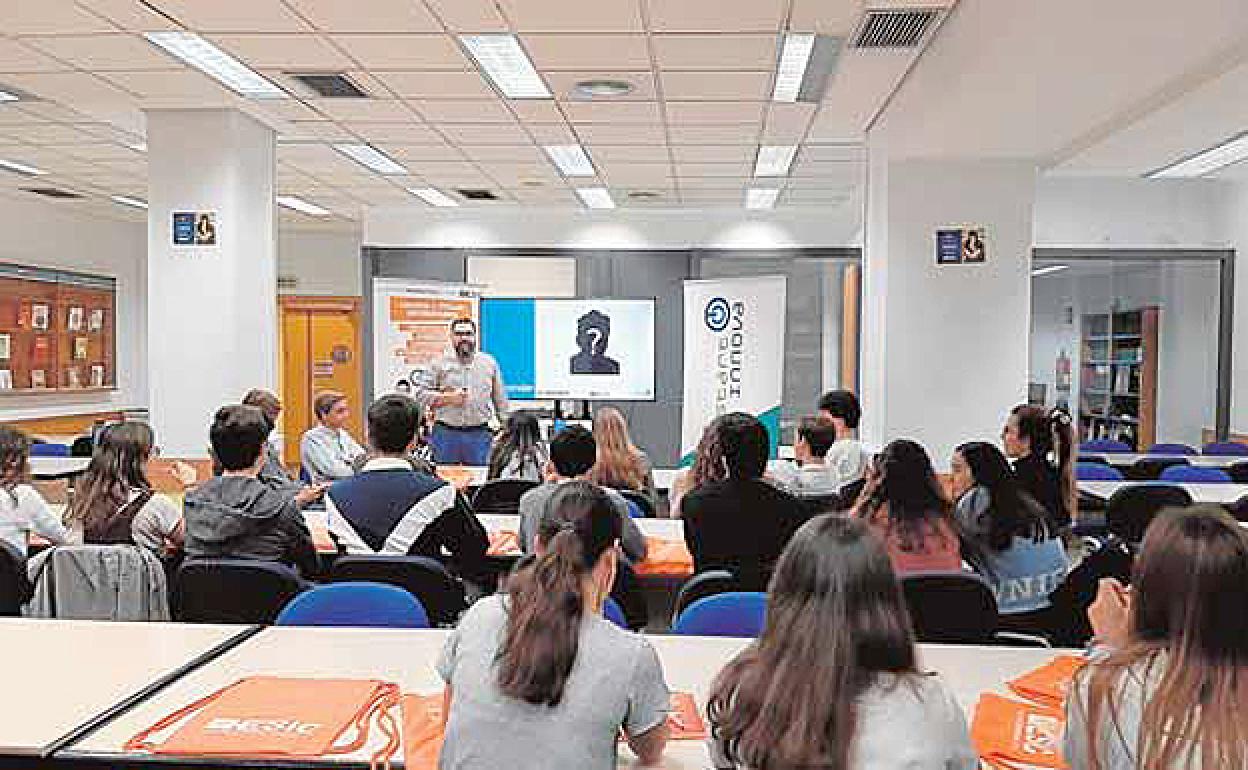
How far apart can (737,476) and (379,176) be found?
273 inches

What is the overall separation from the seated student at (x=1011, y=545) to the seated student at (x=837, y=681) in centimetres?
238

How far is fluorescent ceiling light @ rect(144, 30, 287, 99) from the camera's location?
19.3 feet

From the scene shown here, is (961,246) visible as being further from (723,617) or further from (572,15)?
(723,617)

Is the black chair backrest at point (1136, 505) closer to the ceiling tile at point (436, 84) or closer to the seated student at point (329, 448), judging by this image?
the seated student at point (329, 448)

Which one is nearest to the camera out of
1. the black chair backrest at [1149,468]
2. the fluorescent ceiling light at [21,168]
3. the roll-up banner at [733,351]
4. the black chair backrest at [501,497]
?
the black chair backrest at [501,497]

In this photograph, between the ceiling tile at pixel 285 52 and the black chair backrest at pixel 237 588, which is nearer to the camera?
the black chair backrest at pixel 237 588

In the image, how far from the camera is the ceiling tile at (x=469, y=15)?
519cm

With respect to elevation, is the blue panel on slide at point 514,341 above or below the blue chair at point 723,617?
above

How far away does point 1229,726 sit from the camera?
5.54 ft

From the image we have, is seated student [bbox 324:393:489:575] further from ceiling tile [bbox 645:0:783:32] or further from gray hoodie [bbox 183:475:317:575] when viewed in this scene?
ceiling tile [bbox 645:0:783:32]

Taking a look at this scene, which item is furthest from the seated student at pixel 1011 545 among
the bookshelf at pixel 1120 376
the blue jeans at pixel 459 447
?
the bookshelf at pixel 1120 376

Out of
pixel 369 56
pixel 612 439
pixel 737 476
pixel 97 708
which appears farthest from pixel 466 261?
pixel 97 708

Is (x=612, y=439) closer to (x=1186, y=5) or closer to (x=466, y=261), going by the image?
(x=1186, y=5)

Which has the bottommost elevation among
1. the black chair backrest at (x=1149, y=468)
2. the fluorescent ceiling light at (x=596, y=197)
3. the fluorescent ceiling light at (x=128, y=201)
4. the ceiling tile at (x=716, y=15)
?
the black chair backrest at (x=1149, y=468)
